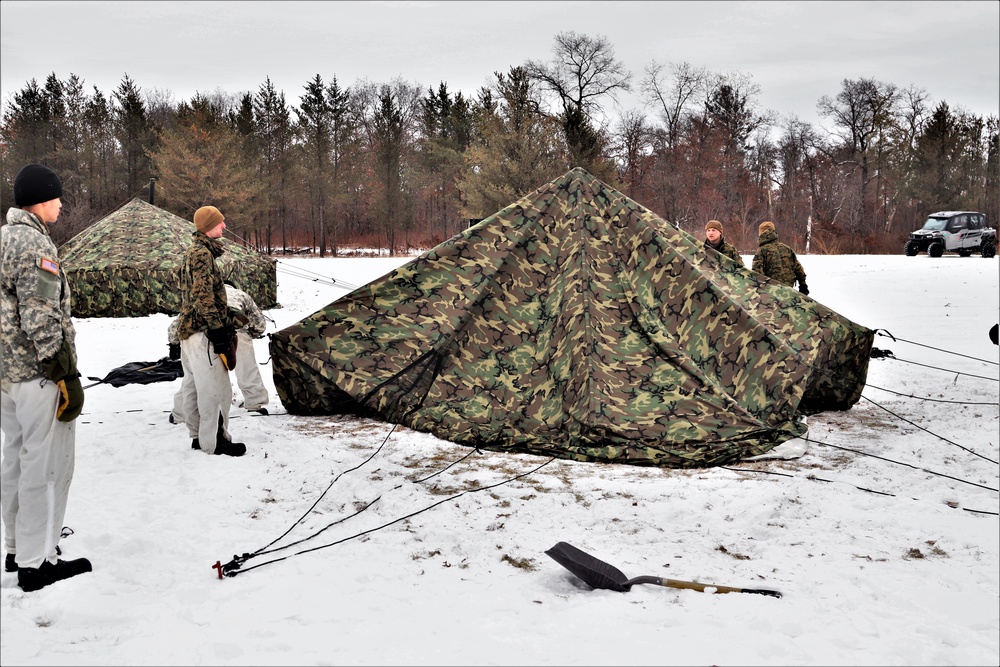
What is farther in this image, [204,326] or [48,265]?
[204,326]

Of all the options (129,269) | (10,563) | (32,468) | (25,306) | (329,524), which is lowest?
(329,524)

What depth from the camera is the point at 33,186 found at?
3424 mm

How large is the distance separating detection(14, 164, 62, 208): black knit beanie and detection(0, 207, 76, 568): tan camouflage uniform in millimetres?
74

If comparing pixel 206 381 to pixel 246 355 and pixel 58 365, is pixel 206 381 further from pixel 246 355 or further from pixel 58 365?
pixel 58 365

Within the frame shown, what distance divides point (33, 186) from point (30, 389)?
3.17 ft

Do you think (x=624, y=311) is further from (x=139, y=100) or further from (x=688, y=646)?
(x=139, y=100)

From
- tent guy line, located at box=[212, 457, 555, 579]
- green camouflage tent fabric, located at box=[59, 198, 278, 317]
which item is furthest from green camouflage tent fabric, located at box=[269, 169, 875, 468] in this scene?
green camouflage tent fabric, located at box=[59, 198, 278, 317]

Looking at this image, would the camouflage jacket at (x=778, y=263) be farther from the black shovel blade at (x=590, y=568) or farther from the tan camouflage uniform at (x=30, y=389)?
the tan camouflage uniform at (x=30, y=389)

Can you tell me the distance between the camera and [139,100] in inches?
1428

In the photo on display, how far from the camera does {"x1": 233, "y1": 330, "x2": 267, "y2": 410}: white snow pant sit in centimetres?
655

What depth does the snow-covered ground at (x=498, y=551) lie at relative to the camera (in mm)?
2955

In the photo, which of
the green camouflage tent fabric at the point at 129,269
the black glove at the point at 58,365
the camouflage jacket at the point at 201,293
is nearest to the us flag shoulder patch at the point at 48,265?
the black glove at the point at 58,365

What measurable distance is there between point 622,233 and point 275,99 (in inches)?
1420

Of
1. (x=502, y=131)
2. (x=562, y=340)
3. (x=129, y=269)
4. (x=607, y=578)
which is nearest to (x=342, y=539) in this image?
(x=607, y=578)
